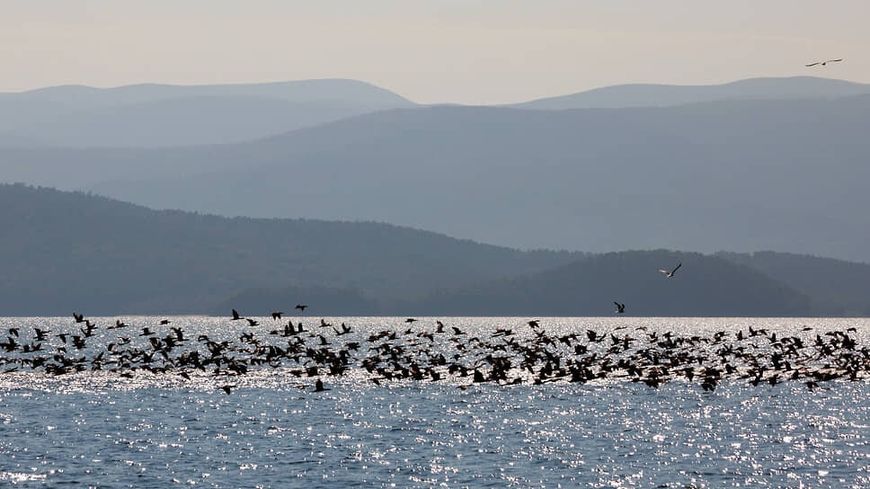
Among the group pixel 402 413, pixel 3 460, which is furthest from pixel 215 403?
pixel 3 460

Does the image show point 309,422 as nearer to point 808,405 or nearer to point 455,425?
point 455,425

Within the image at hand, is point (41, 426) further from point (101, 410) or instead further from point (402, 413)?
point (402, 413)

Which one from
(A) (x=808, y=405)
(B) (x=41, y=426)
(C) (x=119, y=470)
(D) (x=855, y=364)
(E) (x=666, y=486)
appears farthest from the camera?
(D) (x=855, y=364)

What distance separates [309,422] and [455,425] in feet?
→ 26.8

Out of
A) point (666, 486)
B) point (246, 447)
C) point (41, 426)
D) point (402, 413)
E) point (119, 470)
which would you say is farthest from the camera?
point (402, 413)

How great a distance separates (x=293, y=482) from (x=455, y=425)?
923 inches

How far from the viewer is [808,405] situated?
102m

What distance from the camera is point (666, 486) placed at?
64.3m

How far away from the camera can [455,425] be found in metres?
87.6

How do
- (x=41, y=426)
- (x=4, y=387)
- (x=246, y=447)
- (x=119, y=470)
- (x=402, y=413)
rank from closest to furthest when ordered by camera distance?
(x=119, y=470)
(x=246, y=447)
(x=41, y=426)
(x=402, y=413)
(x=4, y=387)

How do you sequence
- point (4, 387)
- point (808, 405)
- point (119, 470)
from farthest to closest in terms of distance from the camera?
point (4, 387) → point (808, 405) → point (119, 470)

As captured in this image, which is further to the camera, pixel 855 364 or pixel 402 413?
pixel 855 364

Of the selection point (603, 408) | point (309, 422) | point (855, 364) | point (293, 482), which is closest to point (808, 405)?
point (603, 408)

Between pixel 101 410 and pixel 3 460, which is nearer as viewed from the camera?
pixel 3 460
